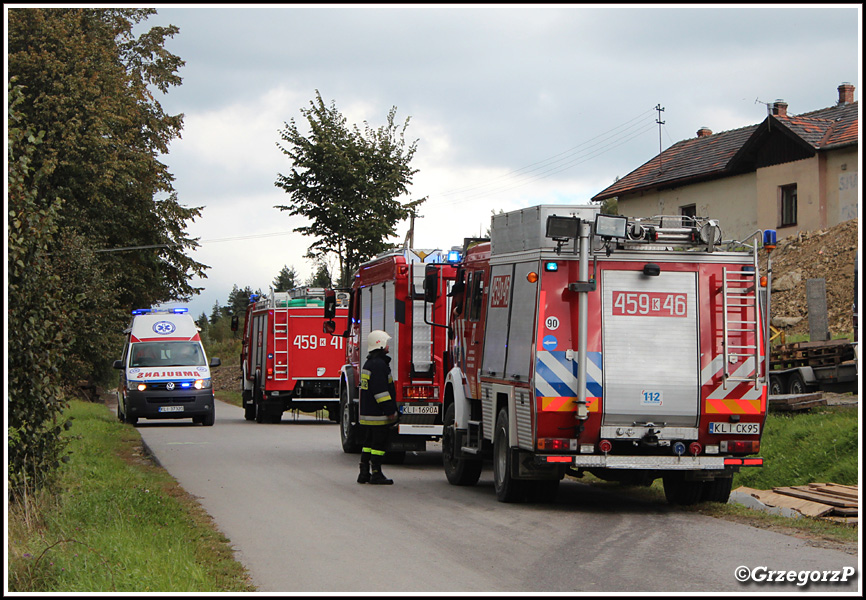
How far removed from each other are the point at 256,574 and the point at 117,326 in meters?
30.1

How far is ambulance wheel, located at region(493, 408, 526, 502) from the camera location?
1159 cm

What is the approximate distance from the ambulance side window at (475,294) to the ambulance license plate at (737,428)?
3586mm

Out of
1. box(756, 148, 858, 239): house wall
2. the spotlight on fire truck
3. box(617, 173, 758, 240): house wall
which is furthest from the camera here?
box(617, 173, 758, 240): house wall

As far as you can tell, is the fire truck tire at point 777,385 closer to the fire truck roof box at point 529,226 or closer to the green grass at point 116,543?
the fire truck roof box at point 529,226

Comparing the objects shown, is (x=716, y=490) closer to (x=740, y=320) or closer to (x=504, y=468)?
(x=740, y=320)

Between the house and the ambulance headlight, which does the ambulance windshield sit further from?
the house

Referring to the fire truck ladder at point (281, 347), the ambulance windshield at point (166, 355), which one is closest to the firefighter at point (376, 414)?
the fire truck ladder at point (281, 347)

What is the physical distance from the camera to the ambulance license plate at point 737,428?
10.8 meters

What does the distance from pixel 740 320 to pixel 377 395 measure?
5.00 meters

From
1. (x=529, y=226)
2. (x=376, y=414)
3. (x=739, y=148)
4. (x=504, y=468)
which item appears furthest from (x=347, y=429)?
(x=739, y=148)

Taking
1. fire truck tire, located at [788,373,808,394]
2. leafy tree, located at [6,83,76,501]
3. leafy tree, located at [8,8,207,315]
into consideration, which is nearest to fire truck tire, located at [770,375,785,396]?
fire truck tire, located at [788,373,808,394]

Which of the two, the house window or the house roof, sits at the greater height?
the house roof

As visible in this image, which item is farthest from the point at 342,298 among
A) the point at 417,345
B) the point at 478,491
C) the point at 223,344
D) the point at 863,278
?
the point at 223,344

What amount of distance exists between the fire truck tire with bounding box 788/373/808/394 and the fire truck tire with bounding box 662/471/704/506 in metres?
9.72
